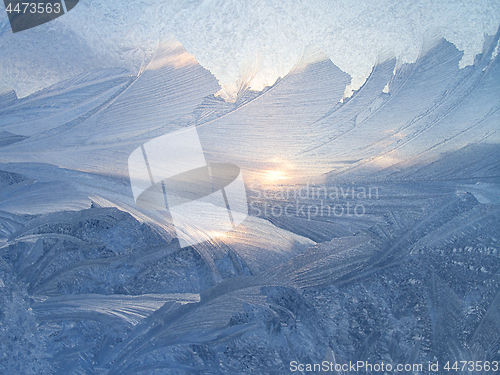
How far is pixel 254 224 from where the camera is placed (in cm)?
75

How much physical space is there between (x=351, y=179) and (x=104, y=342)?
2.40 feet

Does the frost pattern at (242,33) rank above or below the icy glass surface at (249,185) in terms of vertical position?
above

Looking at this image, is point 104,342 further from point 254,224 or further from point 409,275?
point 409,275

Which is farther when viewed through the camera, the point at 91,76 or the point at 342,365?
the point at 91,76

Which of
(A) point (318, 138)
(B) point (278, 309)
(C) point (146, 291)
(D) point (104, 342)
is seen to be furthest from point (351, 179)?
(D) point (104, 342)

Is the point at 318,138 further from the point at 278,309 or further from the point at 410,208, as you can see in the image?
the point at 278,309

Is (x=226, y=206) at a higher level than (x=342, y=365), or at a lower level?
higher

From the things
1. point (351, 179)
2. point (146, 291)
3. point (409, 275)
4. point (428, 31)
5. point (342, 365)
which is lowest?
point (342, 365)

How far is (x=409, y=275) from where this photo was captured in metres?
0.72

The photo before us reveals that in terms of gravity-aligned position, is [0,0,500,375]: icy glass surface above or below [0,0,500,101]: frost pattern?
below

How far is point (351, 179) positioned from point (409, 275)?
0.89ft

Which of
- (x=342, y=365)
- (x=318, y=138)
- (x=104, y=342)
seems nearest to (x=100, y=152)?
(x=104, y=342)

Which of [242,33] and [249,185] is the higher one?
[242,33]

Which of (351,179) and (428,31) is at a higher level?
(428,31)
